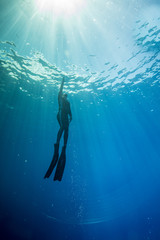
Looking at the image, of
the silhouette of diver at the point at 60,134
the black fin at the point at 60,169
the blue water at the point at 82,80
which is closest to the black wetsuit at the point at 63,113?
the silhouette of diver at the point at 60,134

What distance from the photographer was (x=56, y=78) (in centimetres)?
1598

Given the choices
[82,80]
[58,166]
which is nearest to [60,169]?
[58,166]

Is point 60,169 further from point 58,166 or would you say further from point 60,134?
point 60,134

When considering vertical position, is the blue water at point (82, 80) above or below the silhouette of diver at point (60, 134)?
above

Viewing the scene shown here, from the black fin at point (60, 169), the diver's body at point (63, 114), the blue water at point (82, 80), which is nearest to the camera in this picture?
the black fin at point (60, 169)

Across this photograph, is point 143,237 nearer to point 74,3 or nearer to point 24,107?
point 24,107

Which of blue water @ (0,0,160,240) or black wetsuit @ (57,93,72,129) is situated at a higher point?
blue water @ (0,0,160,240)

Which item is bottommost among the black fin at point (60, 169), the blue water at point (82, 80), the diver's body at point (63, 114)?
the black fin at point (60, 169)

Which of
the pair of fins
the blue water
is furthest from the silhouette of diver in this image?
the blue water

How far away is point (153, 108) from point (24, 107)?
22992 mm

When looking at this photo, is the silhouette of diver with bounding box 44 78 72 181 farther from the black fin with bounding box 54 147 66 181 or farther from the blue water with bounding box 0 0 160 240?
the blue water with bounding box 0 0 160 240

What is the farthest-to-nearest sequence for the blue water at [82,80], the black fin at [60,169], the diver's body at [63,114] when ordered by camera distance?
the blue water at [82,80], the diver's body at [63,114], the black fin at [60,169]

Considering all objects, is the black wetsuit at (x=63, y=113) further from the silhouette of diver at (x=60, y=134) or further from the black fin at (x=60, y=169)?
the black fin at (x=60, y=169)

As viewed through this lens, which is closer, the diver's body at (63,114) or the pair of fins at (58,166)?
the pair of fins at (58,166)
